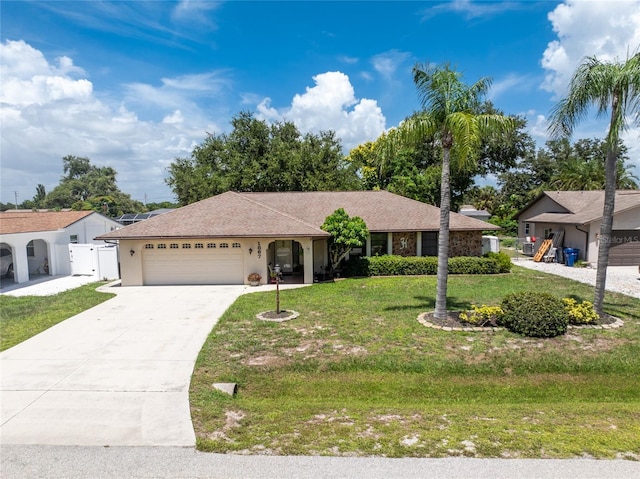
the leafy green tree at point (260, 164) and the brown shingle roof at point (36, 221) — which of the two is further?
the leafy green tree at point (260, 164)

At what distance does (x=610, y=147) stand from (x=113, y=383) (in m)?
13.0

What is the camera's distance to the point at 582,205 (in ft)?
83.2

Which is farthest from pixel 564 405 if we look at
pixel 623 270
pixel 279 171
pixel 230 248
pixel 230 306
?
pixel 279 171

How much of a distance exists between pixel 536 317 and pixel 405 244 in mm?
11214

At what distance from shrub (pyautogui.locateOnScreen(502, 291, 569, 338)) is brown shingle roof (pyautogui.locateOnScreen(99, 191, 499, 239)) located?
859 cm

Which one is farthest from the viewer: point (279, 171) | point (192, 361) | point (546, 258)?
point (279, 171)

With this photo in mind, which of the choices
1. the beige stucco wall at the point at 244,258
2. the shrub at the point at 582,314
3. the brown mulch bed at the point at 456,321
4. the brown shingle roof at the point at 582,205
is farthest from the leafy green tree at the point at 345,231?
the brown shingle roof at the point at 582,205

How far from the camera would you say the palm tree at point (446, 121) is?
10352mm

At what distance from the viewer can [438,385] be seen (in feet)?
24.1

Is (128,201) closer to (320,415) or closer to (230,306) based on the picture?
(230,306)

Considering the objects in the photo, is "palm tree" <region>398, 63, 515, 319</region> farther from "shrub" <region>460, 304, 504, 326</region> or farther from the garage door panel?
the garage door panel

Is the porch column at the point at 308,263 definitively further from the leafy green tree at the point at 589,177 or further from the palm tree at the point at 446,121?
the leafy green tree at the point at 589,177

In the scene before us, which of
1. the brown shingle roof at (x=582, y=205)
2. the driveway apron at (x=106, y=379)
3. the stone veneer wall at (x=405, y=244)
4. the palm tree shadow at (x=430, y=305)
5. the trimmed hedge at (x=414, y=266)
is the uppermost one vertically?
the brown shingle roof at (x=582, y=205)

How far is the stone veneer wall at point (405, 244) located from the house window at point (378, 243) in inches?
18.6
